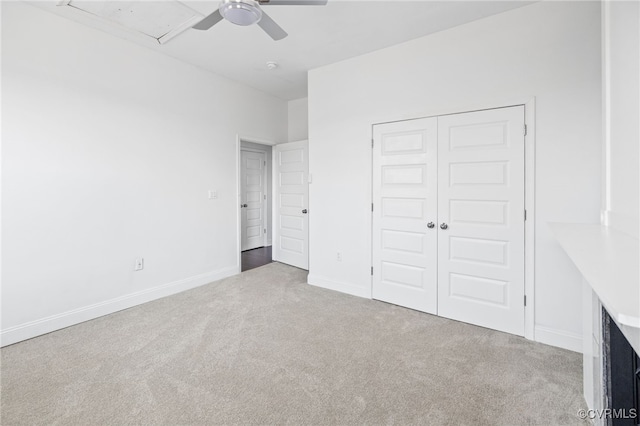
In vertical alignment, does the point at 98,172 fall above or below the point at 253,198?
above

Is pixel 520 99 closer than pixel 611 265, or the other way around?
pixel 611 265

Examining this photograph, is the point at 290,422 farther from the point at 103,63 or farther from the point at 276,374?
the point at 103,63

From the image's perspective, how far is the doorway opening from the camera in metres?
6.03

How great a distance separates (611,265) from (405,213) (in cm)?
225

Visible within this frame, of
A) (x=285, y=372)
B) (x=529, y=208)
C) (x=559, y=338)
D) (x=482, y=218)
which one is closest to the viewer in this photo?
(x=285, y=372)

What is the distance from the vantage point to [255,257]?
5.58 meters

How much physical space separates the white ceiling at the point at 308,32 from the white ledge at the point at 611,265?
212 cm

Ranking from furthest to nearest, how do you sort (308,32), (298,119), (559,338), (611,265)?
1. (298,119)
2. (308,32)
3. (559,338)
4. (611,265)

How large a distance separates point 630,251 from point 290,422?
5.79 ft

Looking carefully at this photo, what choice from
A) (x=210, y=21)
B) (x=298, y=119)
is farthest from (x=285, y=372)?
(x=298, y=119)

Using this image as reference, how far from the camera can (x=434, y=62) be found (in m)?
2.97

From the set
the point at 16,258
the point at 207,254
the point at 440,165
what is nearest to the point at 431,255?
the point at 440,165

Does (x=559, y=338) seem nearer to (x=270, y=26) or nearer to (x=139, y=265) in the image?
(x=270, y=26)

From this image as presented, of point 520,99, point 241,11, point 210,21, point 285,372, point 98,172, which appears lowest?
point 285,372
